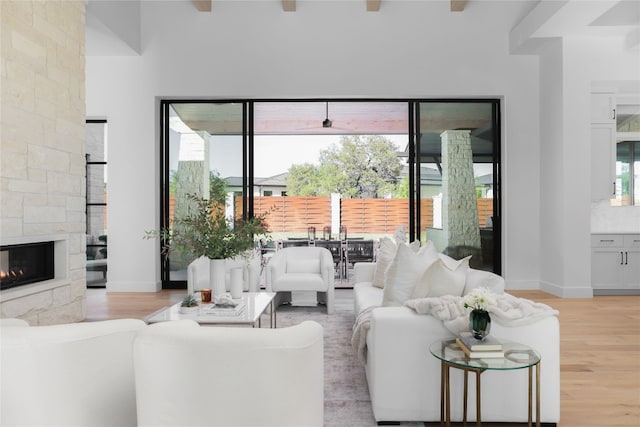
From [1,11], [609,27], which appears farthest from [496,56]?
[1,11]

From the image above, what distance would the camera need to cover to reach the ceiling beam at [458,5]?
5.80m

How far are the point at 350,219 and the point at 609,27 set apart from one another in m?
5.65

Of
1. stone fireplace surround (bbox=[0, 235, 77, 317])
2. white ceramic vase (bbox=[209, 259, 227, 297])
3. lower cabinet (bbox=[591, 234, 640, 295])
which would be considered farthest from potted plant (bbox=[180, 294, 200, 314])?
lower cabinet (bbox=[591, 234, 640, 295])

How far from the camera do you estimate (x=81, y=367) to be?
1.44m

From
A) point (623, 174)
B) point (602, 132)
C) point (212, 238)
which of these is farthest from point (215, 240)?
point (623, 174)

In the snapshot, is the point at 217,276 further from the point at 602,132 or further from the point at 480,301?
the point at 602,132

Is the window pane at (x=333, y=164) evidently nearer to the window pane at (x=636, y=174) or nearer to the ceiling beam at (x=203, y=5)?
the ceiling beam at (x=203, y=5)

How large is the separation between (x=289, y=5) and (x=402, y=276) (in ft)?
15.1

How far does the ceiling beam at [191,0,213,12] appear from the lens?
19.1 feet

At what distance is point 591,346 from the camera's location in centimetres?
359

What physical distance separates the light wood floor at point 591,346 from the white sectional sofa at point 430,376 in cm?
32

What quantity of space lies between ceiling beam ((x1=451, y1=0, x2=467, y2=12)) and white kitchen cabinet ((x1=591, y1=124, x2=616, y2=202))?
2.43 m

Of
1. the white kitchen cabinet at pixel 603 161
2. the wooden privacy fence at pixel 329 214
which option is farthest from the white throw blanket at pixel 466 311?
the wooden privacy fence at pixel 329 214

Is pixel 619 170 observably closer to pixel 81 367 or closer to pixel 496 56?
pixel 496 56
